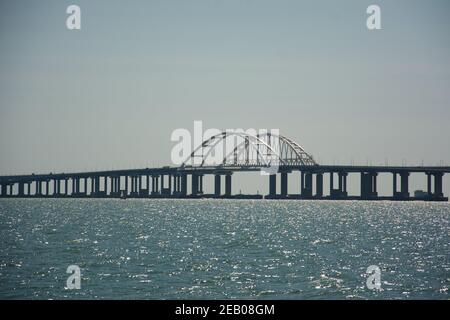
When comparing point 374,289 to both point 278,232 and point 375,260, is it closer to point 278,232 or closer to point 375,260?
point 375,260

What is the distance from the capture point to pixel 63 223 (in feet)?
343

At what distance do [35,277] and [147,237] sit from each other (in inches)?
1220

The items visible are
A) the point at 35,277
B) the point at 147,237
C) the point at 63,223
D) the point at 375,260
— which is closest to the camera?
the point at 35,277

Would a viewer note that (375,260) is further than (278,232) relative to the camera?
No

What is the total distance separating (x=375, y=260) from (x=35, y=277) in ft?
72.9

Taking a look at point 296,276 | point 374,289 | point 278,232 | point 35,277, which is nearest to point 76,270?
point 35,277
